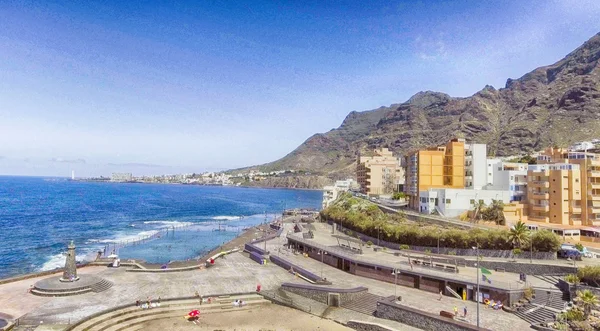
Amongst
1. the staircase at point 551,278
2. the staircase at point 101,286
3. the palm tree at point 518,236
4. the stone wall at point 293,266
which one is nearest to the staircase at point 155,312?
the staircase at point 101,286

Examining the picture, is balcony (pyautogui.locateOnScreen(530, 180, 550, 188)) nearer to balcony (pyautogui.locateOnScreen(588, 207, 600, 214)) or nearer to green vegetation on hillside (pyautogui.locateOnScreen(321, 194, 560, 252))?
balcony (pyautogui.locateOnScreen(588, 207, 600, 214))

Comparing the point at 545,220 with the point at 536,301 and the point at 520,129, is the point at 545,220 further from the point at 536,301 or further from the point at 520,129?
the point at 520,129

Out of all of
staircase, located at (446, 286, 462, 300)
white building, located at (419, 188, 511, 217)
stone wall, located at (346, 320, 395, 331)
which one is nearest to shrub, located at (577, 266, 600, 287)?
staircase, located at (446, 286, 462, 300)

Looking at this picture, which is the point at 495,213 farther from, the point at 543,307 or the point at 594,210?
the point at 543,307

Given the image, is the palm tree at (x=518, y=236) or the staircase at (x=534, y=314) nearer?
the staircase at (x=534, y=314)

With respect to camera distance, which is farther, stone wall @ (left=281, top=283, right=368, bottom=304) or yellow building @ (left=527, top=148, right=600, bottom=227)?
yellow building @ (left=527, top=148, right=600, bottom=227)

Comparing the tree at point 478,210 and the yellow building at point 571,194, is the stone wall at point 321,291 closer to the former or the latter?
the tree at point 478,210
